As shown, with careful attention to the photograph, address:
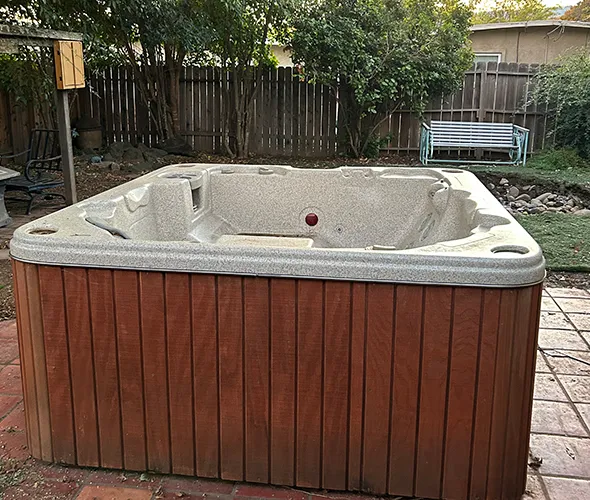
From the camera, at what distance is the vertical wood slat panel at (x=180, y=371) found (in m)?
1.99

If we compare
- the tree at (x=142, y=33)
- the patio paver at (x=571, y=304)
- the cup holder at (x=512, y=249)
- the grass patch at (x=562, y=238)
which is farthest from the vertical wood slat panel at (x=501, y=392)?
the tree at (x=142, y=33)

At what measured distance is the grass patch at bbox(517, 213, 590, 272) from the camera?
14.8ft

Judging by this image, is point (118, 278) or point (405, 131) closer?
point (118, 278)

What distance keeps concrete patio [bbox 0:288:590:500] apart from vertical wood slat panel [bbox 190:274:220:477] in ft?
0.33

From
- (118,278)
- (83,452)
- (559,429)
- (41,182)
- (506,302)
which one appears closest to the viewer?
(506,302)

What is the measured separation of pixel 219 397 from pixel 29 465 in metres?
0.71

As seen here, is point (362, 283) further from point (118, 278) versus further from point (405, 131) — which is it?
Answer: point (405, 131)

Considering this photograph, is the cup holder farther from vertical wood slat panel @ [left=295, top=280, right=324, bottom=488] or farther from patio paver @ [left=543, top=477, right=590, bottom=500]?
patio paver @ [left=543, top=477, right=590, bottom=500]

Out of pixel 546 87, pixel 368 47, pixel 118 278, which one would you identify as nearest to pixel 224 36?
pixel 368 47

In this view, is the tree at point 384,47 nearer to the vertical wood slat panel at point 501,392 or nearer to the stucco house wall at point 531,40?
the stucco house wall at point 531,40

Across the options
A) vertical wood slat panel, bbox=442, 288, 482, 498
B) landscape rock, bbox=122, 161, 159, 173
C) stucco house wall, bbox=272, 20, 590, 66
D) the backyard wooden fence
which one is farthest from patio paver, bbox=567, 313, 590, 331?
stucco house wall, bbox=272, 20, 590, 66

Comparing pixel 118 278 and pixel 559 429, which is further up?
pixel 118 278

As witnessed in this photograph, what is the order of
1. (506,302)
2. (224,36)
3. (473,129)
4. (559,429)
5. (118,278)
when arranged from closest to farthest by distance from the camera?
(506,302) < (118,278) < (559,429) < (224,36) < (473,129)

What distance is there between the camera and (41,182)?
6020mm
